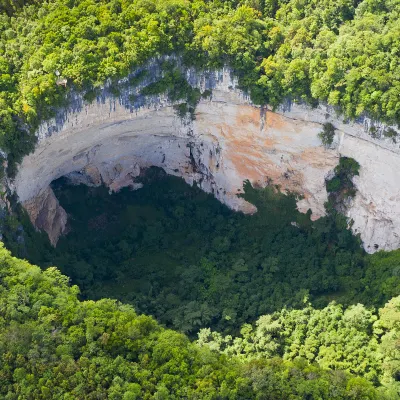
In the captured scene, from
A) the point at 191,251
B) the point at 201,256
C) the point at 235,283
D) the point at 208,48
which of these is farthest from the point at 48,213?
the point at 208,48

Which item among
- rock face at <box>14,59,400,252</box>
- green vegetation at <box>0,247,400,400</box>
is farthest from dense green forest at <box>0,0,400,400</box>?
rock face at <box>14,59,400,252</box>

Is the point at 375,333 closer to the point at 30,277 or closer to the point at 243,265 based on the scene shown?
the point at 243,265

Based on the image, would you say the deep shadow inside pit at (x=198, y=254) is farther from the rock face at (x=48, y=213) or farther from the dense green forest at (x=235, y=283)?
the rock face at (x=48, y=213)

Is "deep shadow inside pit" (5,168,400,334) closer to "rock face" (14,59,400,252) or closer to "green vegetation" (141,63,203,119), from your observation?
"rock face" (14,59,400,252)

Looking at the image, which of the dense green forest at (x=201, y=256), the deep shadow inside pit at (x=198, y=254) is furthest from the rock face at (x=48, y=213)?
the dense green forest at (x=201, y=256)

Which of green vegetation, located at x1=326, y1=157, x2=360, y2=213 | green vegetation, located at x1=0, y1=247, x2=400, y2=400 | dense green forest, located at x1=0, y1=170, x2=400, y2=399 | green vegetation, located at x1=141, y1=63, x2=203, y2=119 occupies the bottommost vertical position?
green vegetation, located at x1=0, y1=247, x2=400, y2=400

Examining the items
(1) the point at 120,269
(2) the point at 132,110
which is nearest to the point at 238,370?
(1) the point at 120,269

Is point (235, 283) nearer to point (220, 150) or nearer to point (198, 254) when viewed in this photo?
point (198, 254)
